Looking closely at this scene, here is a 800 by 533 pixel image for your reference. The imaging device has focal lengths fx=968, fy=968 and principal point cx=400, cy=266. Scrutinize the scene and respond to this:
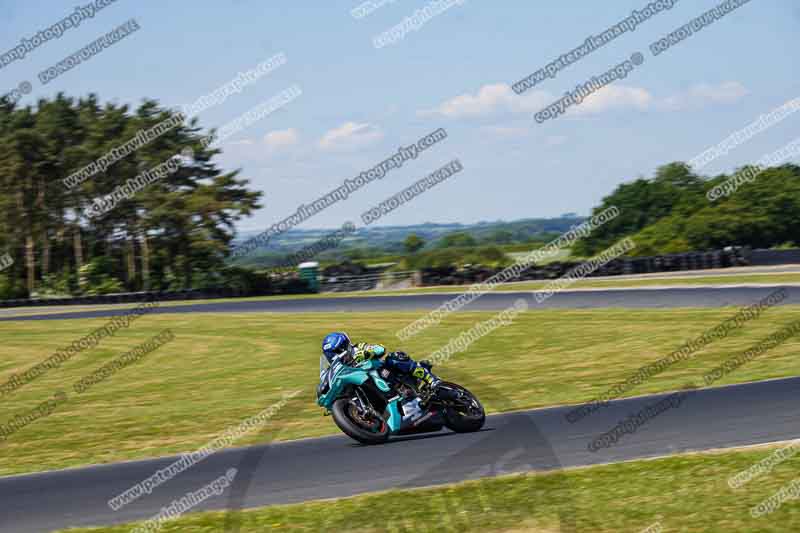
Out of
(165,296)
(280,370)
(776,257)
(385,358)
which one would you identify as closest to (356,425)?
(385,358)

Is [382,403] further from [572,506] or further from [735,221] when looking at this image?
[735,221]

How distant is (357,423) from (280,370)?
10.2m

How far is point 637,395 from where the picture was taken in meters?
13.6

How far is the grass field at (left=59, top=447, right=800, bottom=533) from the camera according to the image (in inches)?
275

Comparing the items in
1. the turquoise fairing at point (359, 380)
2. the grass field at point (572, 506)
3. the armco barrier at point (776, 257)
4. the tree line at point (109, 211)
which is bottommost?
the armco barrier at point (776, 257)

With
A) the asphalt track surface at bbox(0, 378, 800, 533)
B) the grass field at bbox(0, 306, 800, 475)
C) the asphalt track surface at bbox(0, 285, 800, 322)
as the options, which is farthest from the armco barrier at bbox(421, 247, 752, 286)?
the asphalt track surface at bbox(0, 378, 800, 533)

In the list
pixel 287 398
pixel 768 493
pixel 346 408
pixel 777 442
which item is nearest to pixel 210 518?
pixel 346 408

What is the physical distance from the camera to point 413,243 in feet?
248

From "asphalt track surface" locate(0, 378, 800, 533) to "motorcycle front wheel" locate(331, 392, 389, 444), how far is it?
0.13 metres

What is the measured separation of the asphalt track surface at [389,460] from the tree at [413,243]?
206ft

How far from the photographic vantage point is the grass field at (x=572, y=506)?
6.99 metres

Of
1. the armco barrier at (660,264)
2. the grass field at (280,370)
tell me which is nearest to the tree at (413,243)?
the armco barrier at (660,264)

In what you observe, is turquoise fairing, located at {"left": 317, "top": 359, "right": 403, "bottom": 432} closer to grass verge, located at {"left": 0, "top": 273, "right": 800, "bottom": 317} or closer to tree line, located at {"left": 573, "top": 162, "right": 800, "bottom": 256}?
grass verge, located at {"left": 0, "top": 273, "right": 800, "bottom": 317}

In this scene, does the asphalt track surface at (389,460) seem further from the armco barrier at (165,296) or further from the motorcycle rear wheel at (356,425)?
the armco barrier at (165,296)
